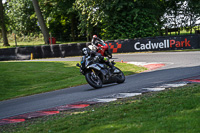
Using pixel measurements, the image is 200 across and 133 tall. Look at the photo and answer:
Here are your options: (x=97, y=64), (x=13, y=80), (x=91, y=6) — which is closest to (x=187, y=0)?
(x=91, y=6)

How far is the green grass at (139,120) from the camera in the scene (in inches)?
188

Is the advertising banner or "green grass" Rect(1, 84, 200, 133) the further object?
the advertising banner

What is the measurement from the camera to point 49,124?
20.7ft

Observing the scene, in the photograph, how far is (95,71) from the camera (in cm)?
1112

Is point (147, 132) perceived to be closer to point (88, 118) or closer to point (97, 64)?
point (88, 118)

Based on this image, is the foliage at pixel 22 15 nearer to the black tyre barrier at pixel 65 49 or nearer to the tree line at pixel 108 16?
the tree line at pixel 108 16

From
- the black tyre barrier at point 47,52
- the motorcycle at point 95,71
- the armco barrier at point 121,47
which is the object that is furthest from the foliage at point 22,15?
the motorcycle at point 95,71

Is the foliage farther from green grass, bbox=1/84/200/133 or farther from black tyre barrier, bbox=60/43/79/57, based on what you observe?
green grass, bbox=1/84/200/133

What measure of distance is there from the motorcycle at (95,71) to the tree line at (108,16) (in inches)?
910

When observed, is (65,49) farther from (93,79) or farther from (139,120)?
(139,120)

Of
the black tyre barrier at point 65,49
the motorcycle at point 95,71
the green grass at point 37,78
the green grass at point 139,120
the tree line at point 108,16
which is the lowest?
the green grass at point 37,78

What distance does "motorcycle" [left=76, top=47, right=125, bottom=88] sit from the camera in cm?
1090

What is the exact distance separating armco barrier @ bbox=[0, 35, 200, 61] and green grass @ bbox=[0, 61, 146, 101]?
8686 mm

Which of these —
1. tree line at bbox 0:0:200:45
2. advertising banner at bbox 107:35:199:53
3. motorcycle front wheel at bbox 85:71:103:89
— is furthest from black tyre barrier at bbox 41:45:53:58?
motorcycle front wheel at bbox 85:71:103:89
